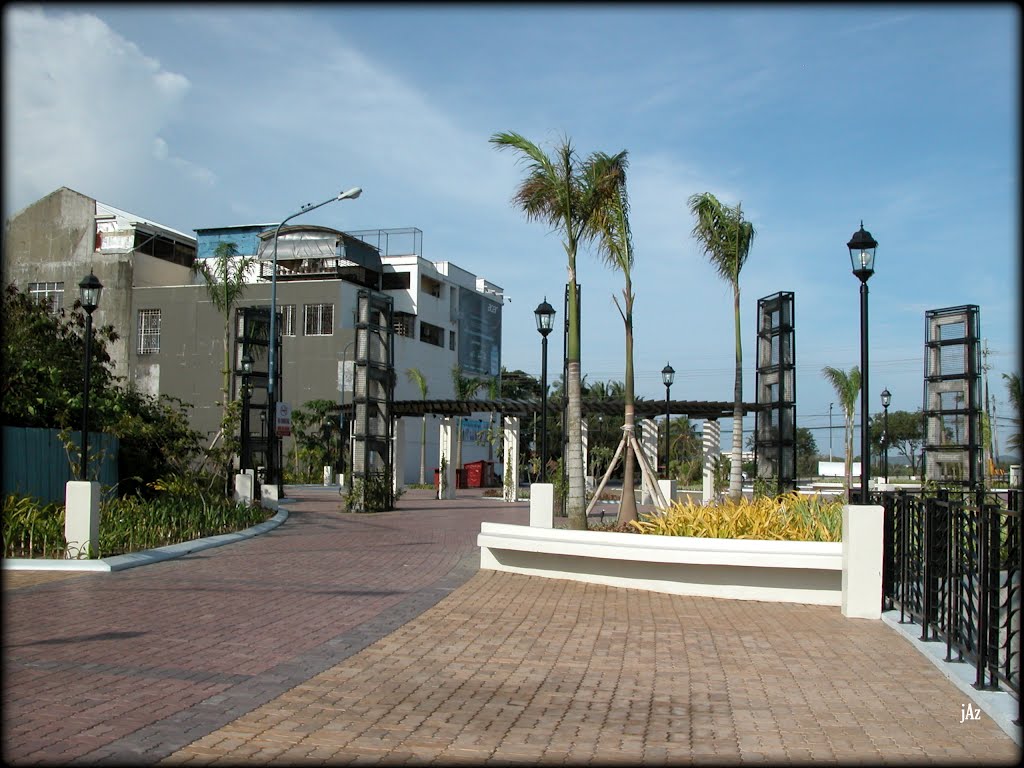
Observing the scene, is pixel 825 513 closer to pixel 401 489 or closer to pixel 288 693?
pixel 288 693

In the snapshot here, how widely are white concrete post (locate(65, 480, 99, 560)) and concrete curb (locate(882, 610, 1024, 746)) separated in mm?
10470

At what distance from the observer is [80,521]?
1330 cm

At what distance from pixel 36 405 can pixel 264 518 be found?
204 inches

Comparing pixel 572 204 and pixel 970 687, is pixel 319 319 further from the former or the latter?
pixel 970 687

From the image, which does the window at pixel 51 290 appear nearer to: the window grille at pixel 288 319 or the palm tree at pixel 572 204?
the window grille at pixel 288 319

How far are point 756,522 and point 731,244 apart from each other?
962cm

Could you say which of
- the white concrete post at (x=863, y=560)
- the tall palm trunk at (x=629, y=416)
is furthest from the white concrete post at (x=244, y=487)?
the white concrete post at (x=863, y=560)

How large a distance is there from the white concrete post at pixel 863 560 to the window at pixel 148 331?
157 ft

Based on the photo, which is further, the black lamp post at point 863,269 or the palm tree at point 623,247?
the palm tree at point 623,247

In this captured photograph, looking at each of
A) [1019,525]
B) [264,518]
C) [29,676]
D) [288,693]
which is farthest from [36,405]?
[1019,525]

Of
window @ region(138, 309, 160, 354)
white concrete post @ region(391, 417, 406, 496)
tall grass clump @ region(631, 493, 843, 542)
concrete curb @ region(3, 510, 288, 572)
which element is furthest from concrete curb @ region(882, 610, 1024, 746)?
window @ region(138, 309, 160, 354)

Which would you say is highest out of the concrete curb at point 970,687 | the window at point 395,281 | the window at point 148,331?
the window at point 395,281

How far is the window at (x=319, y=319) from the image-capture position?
49.9m

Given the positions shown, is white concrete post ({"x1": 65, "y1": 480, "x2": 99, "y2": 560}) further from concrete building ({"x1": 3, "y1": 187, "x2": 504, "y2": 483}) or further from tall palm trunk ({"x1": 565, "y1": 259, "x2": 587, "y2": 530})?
concrete building ({"x1": 3, "y1": 187, "x2": 504, "y2": 483})
